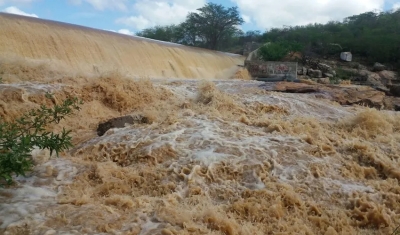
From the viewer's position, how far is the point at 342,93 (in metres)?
9.79

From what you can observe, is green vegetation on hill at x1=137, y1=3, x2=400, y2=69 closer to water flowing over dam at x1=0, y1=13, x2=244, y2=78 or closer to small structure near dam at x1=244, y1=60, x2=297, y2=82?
small structure near dam at x1=244, y1=60, x2=297, y2=82

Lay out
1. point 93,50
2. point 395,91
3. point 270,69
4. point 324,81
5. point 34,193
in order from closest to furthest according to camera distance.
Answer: point 34,193 < point 93,50 < point 395,91 < point 324,81 < point 270,69

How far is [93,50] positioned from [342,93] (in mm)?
6392

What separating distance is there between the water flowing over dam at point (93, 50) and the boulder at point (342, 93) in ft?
12.2

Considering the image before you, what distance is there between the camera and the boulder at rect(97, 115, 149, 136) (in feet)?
20.4

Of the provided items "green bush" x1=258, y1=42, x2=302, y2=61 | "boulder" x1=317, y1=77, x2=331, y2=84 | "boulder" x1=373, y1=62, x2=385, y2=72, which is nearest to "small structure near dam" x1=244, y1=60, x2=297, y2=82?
"boulder" x1=317, y1=77, x2=331, y2=84

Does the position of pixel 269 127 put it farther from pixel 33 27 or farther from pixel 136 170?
pixel 33 27

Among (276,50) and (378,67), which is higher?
(276,50)

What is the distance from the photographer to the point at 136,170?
15.9 ft

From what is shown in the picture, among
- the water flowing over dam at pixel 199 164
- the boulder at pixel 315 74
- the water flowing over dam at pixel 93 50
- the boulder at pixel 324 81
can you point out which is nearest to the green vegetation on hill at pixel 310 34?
the boulder at pixel 315 74

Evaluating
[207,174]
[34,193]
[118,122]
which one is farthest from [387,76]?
[34,193]

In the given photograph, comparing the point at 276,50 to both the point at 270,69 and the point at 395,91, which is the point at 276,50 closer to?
the point at 270,69

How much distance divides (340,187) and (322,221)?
82 cm

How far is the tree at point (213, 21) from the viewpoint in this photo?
81.1ft
